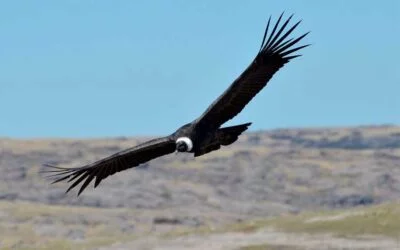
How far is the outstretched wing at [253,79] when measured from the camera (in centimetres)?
2564

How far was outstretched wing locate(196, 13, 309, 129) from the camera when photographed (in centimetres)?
2564

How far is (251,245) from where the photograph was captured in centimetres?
6312

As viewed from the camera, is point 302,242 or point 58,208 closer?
point 302,242

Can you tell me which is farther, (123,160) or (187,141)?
(123,160)

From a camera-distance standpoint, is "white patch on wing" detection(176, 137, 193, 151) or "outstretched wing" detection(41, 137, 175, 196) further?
"outstretched wing" detection(41, 137, 175, 196)

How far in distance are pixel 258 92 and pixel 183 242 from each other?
41.7 metres

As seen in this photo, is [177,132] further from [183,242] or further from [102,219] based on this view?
[102,219]

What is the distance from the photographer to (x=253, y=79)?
25.8 metres

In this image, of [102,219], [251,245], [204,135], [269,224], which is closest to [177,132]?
[204,135]

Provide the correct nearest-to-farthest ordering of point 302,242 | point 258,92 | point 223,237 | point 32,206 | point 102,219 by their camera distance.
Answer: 1. point 258,92
2. point 302,242
3. point 223,237
4. point 102,219
5. point 32,206

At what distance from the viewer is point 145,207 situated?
198 m

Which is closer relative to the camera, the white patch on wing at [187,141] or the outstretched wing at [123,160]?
the white patch on wing at [187,141]

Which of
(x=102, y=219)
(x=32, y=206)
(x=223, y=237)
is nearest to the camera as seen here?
(x=223, y=237)

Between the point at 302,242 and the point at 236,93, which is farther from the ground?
the point at 236,93
